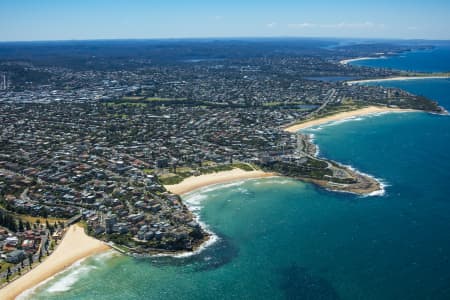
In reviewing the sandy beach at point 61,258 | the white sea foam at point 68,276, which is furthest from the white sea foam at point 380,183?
the sandy beach at point 61,258

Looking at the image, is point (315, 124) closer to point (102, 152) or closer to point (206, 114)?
point (206, 114)

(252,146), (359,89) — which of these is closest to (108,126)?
(252,146)

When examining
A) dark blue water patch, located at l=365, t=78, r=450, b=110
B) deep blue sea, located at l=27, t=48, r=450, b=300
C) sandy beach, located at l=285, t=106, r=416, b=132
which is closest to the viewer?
deep blue sea, located at l=27, t=48, r=450, b=300

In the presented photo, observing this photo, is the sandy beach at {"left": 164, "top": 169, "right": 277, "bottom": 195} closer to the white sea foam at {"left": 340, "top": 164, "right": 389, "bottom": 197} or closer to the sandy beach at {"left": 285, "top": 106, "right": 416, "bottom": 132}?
the white sea foam at {"left": 340, "top": 164, "right": 389, "bottom": 197}

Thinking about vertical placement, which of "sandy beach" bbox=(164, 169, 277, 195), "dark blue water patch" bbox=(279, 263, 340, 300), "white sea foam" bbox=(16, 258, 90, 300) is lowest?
"white sea foam" bbox=(16, 258, 90, 300)

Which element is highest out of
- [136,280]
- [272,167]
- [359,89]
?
[359,89]

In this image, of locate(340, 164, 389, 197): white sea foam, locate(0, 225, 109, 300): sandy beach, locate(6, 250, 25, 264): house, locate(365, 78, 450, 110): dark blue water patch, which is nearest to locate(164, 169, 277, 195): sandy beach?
locate(340, 164, 389, 197): white sea foam

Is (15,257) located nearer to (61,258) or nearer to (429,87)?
(61,258)
